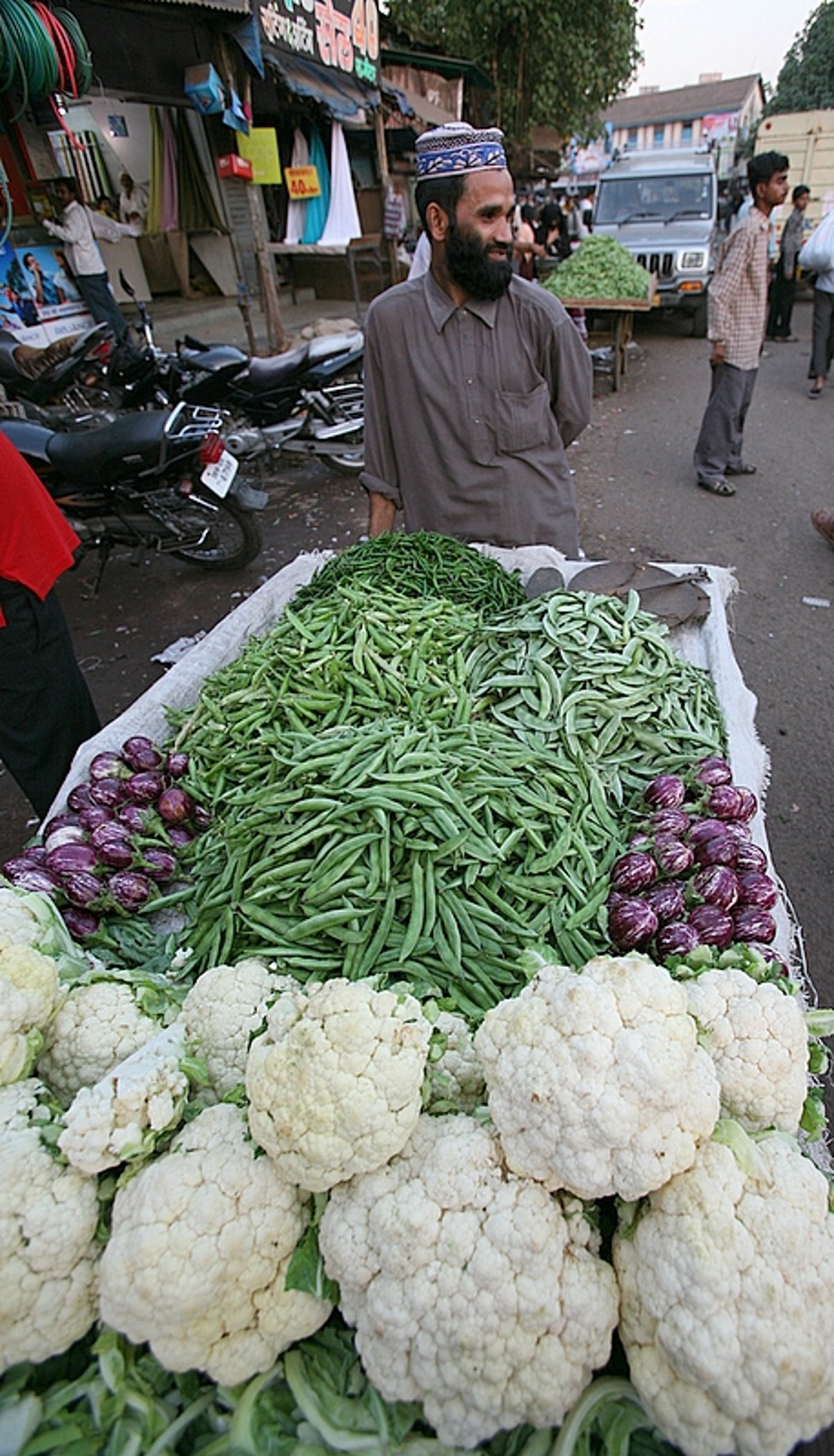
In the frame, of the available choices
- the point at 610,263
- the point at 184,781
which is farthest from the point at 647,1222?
the point at 610,263

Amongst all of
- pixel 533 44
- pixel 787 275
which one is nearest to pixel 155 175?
pixel 787 275

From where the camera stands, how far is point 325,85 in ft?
27.0

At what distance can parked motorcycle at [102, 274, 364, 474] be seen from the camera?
6215mm

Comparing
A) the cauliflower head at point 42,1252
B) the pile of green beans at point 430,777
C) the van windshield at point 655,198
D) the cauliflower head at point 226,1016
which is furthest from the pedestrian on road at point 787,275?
the cauliflower head at point 42,1252

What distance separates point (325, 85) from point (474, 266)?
25.9 feet

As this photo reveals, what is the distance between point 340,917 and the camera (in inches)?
60.9

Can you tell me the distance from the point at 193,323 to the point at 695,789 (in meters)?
12.3

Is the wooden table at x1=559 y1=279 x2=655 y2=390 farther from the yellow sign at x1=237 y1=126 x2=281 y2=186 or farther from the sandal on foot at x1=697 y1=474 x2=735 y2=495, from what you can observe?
the yellow sign at x1=237 y1=126 x2=281 y2=186

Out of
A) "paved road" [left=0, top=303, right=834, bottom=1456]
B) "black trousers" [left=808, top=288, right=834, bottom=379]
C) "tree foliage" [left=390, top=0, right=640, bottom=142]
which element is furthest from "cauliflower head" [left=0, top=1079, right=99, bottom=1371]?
"tree foliage" [left=390, top=0, right=640, bottom=142]

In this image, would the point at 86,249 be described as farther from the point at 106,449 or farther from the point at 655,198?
the point at 655,198

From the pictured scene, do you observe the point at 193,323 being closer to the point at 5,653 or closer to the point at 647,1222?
the point at 5,653

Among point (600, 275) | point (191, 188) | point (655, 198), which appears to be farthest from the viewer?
point (655, 198)

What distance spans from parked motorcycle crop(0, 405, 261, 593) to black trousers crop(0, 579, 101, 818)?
1981 millimetres

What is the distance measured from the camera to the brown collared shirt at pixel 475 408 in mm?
2869
